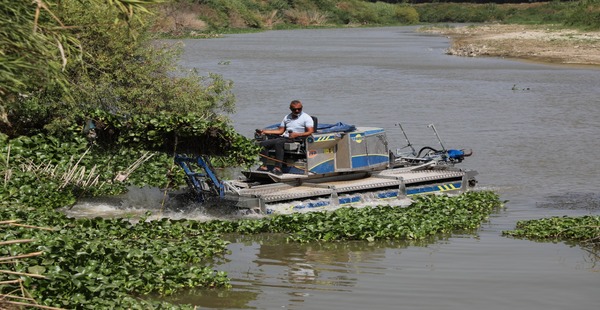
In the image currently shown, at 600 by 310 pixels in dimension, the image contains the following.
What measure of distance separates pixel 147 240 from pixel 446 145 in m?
18.4

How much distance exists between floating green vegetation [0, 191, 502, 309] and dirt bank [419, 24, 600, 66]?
43608mm

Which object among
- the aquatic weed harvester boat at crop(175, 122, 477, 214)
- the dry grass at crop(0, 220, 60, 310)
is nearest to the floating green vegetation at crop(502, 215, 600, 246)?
the aquatic weed harvester boat at crop(175, 122, 477, 214)

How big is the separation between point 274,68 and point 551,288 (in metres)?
45.9

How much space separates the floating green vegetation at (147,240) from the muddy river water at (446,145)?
369 mm

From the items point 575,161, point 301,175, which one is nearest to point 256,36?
point 575,161

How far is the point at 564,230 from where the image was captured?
19.1 meters

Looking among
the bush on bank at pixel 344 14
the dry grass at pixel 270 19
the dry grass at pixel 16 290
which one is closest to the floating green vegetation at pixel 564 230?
the dry grass at pixel 16 290

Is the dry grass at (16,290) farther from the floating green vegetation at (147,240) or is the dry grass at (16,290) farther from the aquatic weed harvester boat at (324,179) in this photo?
the aquatic weed harvester boat at (324,179)

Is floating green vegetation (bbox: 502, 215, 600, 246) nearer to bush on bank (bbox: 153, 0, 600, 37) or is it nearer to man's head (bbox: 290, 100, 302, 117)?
man's head (bbox: 290, 100, 302, 117)

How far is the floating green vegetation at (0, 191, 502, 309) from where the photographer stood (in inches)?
505

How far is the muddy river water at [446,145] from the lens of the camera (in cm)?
1535

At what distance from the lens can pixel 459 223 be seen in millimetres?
19953

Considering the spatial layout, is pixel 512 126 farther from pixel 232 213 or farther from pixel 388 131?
pixel 232 213

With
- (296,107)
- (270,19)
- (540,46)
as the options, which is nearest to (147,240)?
(296,107)
